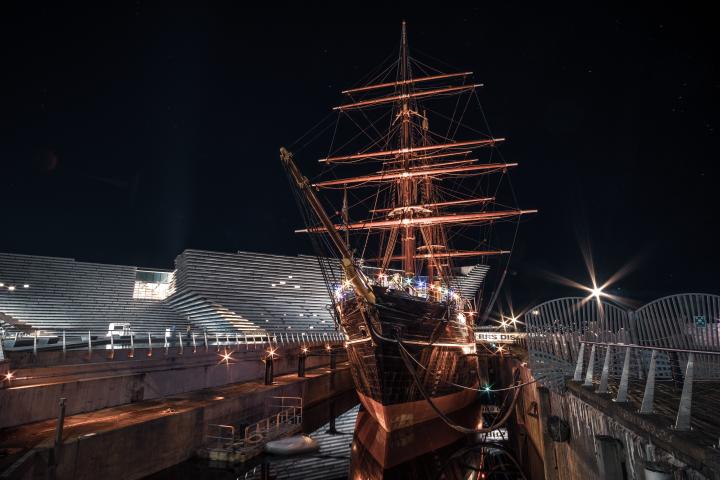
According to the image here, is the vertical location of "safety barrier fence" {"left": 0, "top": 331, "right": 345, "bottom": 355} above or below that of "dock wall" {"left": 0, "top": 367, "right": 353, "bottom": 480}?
above

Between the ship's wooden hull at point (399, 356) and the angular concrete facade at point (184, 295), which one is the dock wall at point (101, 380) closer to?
the ship's wooden hull at point (399, 356)

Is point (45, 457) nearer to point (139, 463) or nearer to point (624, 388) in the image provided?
point (139, 463)

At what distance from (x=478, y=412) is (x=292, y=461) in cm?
1514

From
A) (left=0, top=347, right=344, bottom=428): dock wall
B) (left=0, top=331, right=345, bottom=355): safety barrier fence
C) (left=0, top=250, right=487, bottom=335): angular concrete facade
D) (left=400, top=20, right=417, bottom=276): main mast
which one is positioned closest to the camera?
(left=0, top=347, right=344, bottom=428): dock wall

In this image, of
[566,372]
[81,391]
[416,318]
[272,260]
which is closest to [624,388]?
[566,372]

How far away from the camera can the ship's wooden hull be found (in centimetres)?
1427

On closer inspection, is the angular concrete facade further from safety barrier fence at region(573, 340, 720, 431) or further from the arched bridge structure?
safety barrier fence at region(573, 340, 720, 431)

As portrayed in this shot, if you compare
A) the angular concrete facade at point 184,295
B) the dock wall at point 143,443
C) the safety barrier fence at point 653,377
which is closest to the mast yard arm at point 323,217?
the dock wall at point 143,443

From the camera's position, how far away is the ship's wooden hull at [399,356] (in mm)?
14266

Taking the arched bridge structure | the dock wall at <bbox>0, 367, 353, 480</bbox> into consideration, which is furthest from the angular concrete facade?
the arched bridge structure

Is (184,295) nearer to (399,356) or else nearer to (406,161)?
(406,161)

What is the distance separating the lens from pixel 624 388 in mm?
5660

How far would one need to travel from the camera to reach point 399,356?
14.9 meters

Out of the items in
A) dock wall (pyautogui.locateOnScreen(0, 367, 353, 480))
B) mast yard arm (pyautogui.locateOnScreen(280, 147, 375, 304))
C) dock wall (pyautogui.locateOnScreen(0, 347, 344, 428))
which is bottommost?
dock wall (pyautogui.locateOnScreen(0, 367, 353, 480))
